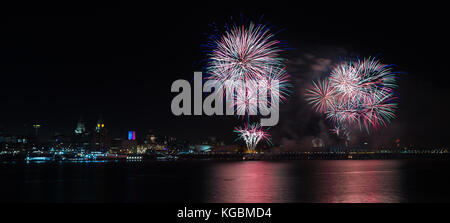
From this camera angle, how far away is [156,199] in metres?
28.4

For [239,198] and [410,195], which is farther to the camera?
[410,195]

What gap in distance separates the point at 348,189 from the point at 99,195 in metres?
20.2

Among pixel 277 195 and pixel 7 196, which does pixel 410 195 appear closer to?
pixel 277 195
